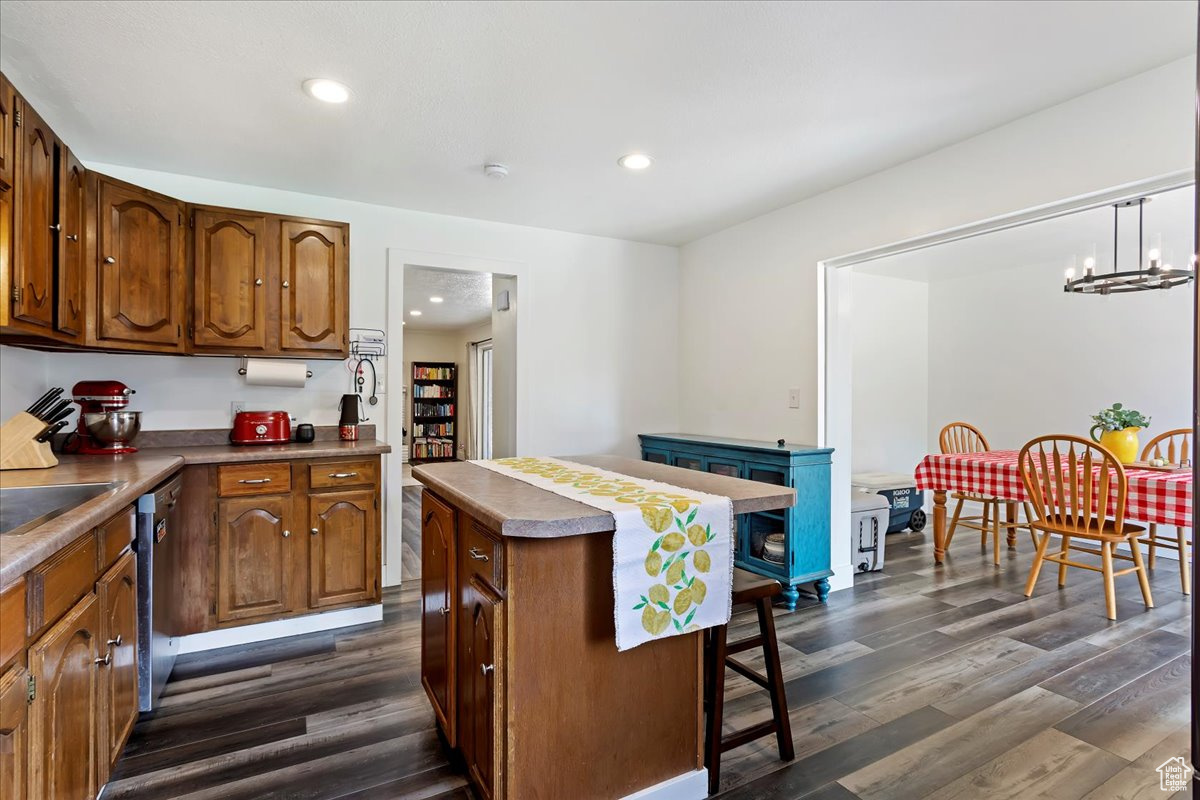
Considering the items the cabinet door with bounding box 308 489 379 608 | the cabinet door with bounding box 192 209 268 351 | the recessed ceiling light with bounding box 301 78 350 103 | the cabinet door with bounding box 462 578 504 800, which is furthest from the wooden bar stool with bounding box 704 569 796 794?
the cabinet door with bounding box 192 209 268 351

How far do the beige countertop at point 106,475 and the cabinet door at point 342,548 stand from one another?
25 cm

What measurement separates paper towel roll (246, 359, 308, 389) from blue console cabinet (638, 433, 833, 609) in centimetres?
252

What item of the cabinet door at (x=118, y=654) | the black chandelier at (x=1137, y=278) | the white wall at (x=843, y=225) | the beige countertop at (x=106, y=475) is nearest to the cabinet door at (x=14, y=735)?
the beige countertop at (x=106, y=475)

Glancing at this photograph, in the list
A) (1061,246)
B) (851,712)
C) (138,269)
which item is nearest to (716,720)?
(851,712)

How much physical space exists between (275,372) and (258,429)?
319mm

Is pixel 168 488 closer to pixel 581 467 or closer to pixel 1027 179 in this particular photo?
pixel 581 467

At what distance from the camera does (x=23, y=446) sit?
2.16m

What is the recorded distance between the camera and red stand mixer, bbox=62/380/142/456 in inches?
103

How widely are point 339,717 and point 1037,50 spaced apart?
343 centimetres

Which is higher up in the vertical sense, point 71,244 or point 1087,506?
point 71,244

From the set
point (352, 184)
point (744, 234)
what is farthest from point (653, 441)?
point (352, 184)

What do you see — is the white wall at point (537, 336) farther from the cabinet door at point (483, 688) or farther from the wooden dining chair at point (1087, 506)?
the wooden dining chair at point (1087, 506)

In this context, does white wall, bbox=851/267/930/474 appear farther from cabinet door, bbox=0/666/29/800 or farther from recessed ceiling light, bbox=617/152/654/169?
cabinet door, bbox=0/666/29/800

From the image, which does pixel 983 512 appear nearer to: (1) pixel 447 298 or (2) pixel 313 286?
(2) pixel 313 286
